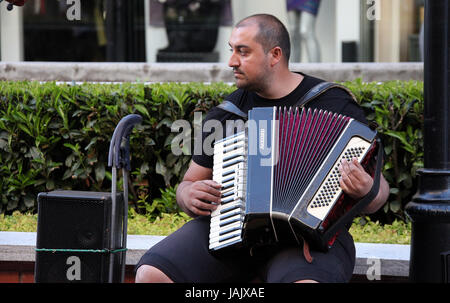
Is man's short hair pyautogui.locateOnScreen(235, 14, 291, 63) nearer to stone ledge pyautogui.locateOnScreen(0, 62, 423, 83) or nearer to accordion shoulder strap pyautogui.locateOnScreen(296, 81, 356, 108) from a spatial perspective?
accordion shoulder strap pyautogui.locateOnScreen(296, 81, 356, 108)

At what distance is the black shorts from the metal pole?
42 centimetres

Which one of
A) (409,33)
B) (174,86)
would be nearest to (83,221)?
(174,86)

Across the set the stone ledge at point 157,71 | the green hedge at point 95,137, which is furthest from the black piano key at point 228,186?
the stone ledge at point 157,71

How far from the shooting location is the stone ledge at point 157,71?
21.7 ft

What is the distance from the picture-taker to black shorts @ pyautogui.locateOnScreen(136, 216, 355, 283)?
3164mm

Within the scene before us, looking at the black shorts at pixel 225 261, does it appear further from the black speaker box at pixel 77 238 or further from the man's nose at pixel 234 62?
the man's nose at pixel 234 62

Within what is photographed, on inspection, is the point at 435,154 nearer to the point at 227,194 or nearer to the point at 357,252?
the point at 357,252

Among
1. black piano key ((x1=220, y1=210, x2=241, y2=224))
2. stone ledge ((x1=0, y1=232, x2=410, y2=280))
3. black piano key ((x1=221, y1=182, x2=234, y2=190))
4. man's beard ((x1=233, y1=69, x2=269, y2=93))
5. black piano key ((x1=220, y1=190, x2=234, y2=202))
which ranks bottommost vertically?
stone ledge ((x1=0, y1=232, x2=410, y2=280))

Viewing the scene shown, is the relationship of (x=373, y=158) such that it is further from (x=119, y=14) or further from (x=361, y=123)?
(x=119, y=14)

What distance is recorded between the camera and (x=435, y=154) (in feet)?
11.8

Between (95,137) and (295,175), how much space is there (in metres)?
2.06

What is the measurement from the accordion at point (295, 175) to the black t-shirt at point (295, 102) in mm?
227

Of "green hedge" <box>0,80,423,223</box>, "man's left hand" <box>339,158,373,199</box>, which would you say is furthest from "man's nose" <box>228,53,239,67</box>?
"green hedge" <box>0,80,423,223</box>

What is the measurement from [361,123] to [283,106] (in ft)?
1.47
